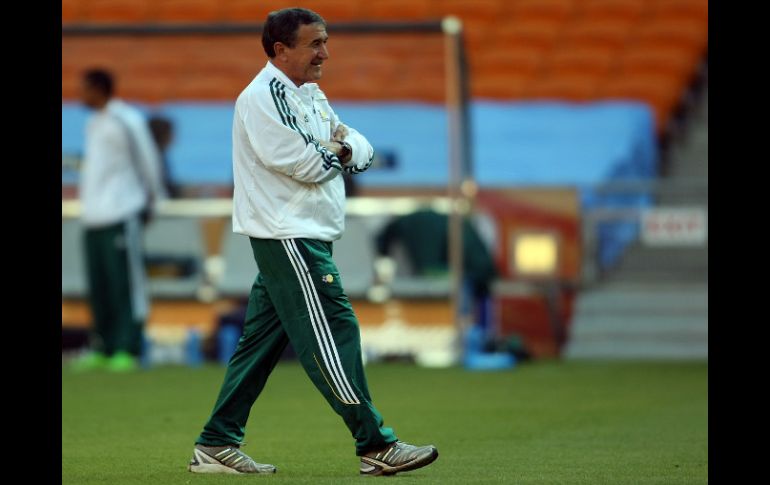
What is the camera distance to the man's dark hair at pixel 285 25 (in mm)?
6438

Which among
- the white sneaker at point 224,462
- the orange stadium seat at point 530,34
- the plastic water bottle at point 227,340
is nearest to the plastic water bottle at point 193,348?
the plastic water bottle at point 227,340

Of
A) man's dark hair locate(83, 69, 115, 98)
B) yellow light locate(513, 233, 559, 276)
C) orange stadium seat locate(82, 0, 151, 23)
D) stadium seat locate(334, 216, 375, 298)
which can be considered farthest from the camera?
orange stadium seat locate(82, 0, 151, 23)

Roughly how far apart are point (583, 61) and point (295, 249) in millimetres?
12961

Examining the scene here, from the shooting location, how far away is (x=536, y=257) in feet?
48.7

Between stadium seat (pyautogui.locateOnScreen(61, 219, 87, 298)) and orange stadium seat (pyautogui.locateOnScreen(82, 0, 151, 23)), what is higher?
orange stadium seat (pyautogui.locateOnScreen(82, 0, 151, 23))

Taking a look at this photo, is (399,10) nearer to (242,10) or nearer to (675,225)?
(242,10)

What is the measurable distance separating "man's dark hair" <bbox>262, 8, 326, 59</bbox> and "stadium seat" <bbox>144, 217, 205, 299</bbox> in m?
8.70

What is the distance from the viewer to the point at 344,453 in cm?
744

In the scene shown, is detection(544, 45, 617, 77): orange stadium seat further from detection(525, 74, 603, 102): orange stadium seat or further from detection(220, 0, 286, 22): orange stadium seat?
detection(220, 0, 286, 22): orange stadium seat

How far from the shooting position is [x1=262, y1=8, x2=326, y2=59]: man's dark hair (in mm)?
6438

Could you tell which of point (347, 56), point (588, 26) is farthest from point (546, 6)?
point (347, 56)

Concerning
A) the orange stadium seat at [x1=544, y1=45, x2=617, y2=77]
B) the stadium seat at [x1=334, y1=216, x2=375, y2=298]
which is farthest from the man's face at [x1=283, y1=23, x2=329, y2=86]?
the orange stadium seat at [x1=544, y1=45, x2=617, y2=77]

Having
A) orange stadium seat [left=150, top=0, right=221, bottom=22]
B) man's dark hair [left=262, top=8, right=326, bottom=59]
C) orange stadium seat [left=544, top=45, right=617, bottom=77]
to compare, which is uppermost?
orange stadium seat [left=150, top=0, right=221, bottom=22]

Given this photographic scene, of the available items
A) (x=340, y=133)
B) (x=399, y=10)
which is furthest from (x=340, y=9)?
(x=340, y=133)
